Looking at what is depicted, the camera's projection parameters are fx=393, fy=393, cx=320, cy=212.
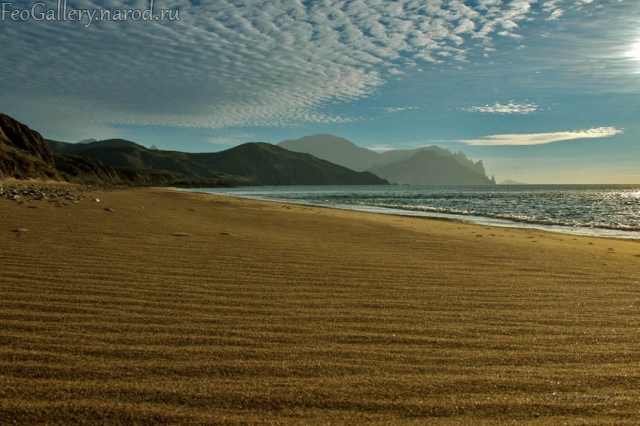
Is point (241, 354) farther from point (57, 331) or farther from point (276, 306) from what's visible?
point (57, 331)

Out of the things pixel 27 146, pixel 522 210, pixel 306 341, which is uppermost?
pixel 27 146

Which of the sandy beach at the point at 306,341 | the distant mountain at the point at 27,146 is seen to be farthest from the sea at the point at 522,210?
the distant mountain at the point at 27,146

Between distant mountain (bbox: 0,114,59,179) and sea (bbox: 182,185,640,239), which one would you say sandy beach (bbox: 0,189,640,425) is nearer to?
sea (bbox: 182,185,640,239)

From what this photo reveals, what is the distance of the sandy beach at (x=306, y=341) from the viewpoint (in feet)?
Result: 7.14

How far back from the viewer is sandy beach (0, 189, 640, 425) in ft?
7.14

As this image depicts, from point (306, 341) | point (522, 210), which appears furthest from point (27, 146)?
point (306, 341)

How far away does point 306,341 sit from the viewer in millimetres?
3031

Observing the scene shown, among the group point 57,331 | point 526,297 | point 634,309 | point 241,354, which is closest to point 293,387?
point 241,354

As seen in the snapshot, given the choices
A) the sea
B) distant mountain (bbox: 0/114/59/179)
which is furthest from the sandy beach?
distant mountain (bbox: 0/114/59/179)

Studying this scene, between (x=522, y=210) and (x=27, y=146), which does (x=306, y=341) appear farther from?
(x=27, y=146)

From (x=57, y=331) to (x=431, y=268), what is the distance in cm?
477

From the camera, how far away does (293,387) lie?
2.35m

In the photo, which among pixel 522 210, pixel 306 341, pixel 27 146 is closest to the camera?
pixel 306 341

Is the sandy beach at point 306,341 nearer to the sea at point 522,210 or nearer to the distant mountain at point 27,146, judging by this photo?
the sea at point 522,210
